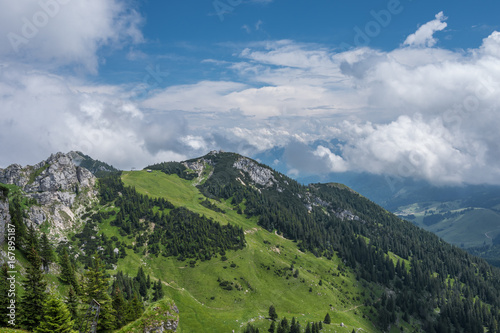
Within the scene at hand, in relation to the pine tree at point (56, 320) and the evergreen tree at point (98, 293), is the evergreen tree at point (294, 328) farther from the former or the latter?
the pine tree at point (56, 320)

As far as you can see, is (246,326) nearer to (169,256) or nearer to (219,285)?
(219,285)

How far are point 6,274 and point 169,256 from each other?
471 ft

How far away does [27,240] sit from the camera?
96812mm

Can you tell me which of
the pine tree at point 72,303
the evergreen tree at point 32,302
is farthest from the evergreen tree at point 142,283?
the evergreen tree at point 32,302

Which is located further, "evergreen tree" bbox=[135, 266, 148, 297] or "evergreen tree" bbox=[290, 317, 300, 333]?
"evergreen tree" bbox=[135, 266, 148, 297]

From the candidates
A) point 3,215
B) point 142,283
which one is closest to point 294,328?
point 142,283

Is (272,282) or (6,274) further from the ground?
(6,274)

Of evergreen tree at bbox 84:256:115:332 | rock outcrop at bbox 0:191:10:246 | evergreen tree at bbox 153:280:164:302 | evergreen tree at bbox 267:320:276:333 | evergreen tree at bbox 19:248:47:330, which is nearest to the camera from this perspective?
evergreen tree at bbox 19:248:47:330

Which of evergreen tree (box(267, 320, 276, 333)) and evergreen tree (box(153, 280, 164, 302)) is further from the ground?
evergreen tree (box(153, 280, 164, 302))

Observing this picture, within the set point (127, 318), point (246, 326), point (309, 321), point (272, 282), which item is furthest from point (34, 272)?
point (272, 282)

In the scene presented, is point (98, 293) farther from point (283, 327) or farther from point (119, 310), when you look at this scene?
point (283, 327)

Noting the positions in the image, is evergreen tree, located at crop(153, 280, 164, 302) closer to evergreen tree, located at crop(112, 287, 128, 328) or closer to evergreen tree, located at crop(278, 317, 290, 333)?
evergreen tree, located at crop(278, 317, 290, 333)

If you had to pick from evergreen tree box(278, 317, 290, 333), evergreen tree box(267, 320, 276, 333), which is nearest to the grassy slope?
evergreen tree box(267, 320, 276, 333)

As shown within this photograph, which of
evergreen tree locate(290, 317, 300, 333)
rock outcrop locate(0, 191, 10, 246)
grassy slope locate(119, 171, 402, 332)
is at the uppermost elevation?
rock outcrop locate(0, 191, 10, 246)
